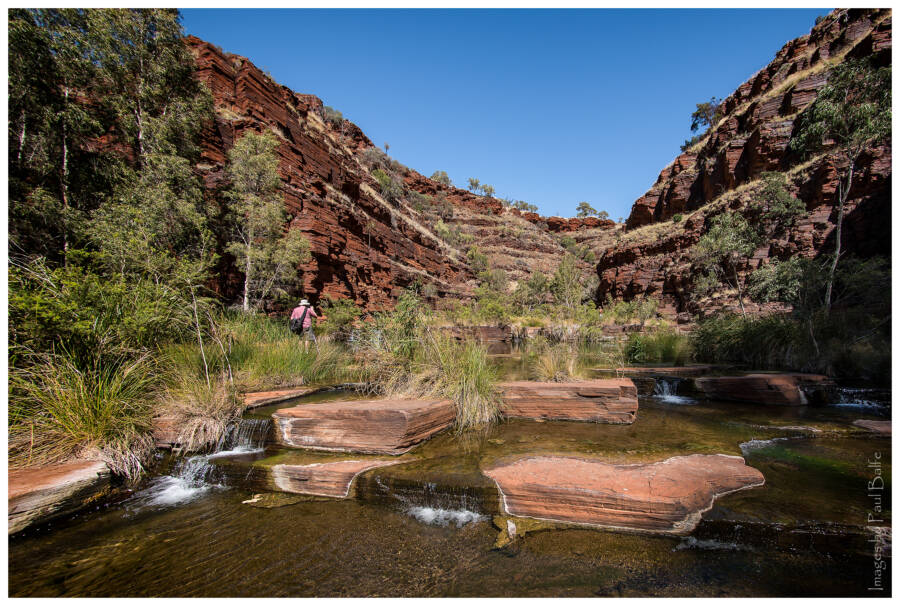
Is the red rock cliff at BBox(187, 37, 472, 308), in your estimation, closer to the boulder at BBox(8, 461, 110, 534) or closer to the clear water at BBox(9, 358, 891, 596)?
the boulder at BBox(8, 461, 110, 534)

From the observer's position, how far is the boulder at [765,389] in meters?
5.70

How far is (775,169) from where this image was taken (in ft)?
102

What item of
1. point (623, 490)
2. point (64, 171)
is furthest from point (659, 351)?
point (64, 171)

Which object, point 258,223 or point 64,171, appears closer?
point 64,171

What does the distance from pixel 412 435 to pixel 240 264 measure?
1163 centimetres

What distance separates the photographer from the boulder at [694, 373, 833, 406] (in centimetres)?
570

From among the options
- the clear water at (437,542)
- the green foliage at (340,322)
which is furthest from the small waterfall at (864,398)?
the green foliage at (340,322)

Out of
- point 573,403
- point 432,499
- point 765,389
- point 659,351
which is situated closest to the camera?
point 432,499

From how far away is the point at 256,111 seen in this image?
19.8m

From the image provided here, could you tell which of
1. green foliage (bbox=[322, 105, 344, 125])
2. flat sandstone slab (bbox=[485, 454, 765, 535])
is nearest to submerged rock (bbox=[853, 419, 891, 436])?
flat sandstone slab (bbox=[485, 454, 765, 535])

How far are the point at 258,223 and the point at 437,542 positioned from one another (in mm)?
13010

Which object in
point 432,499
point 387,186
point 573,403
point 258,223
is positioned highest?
point 387,186

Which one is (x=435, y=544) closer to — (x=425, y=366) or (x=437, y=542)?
(x=437, y=542)

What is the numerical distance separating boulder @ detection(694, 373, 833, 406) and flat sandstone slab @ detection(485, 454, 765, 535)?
4249 millimetres
